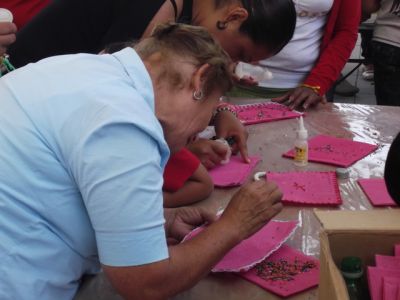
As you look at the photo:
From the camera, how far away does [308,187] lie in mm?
1374

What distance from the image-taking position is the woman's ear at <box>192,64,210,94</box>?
0.88 meters

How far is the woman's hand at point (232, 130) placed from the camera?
1.59 meters

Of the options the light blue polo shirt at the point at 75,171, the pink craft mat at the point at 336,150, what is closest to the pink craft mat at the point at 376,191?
the pink craft mat at the point at 336,150

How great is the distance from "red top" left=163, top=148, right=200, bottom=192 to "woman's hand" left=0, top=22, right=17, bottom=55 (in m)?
0.71

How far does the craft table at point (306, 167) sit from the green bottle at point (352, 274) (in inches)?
6.3

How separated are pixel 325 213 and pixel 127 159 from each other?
34 cm

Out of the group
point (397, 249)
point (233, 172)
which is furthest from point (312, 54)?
point (397, 249)

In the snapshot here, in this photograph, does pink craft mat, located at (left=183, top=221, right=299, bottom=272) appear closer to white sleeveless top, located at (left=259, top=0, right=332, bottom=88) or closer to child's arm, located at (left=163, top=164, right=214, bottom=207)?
child's arm, located at (left=163, top=164, right=214, bottom=207)

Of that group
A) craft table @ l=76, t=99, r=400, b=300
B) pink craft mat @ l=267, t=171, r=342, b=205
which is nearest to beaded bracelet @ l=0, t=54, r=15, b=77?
craft table @ l=76, t=99, r=400, b=300

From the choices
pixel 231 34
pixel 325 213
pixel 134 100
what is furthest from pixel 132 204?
pixel 231 34

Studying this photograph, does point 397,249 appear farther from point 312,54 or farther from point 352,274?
point 312,54

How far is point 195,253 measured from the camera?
90 cm

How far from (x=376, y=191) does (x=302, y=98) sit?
2.55 feet

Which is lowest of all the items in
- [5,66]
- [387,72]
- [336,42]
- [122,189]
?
[387,72]
